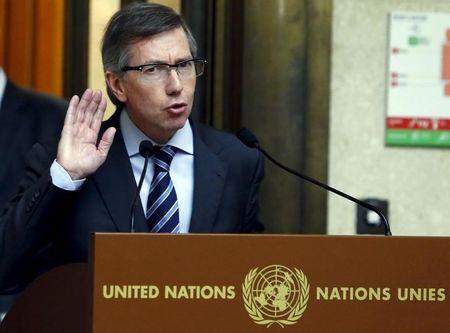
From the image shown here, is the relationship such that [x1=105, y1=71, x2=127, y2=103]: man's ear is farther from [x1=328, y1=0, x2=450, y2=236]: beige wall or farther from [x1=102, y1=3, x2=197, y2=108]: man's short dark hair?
[x1=328, y1=0, x2=450, y2=236]: beige wall

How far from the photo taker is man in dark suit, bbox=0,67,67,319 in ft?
9.98

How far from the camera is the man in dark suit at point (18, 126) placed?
9.98 ft

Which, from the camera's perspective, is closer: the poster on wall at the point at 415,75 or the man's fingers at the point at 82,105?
the man's fingers at the point at 82,105

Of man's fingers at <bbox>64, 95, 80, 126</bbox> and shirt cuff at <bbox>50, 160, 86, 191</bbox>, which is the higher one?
man's fingers at <bbox>64, 95, 80, 126</bbox>

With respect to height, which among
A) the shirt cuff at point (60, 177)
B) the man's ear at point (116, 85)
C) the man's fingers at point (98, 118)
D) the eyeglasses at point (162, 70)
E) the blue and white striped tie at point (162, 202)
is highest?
the eyeglasses at point (162, 70)

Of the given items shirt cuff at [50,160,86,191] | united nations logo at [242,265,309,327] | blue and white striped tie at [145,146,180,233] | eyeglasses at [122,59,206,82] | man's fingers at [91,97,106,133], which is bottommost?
united nations logo at [242,265,309,327]

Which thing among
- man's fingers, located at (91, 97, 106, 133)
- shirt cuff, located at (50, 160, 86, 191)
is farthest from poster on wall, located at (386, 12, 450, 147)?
shirt cuff, located at (50, 160, 86, 191)

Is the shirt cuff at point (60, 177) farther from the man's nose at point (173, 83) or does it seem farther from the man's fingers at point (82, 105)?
the man's nose at point (173, 83)

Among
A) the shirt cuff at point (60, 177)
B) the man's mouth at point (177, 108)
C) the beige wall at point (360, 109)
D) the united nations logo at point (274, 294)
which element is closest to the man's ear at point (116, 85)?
the man's mouth at point (177, 108)

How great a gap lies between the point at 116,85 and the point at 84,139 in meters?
0.26

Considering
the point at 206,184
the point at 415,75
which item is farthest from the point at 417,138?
the point at 206,184

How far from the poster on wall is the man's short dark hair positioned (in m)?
1.12


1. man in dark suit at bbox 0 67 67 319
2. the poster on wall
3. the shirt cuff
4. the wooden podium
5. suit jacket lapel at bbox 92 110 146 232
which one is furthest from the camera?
the poster on wall

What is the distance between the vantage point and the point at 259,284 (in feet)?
5.88
